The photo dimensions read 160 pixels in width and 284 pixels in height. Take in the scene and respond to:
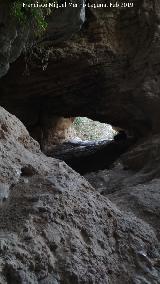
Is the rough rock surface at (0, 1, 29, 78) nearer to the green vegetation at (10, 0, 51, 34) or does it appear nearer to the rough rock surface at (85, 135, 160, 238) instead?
the green vegetation at (10, 0, 51, 34)

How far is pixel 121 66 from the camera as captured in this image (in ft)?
21.0

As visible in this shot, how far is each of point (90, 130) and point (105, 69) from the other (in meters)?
9.38

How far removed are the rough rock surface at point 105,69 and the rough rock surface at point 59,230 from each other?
2554 millimetres

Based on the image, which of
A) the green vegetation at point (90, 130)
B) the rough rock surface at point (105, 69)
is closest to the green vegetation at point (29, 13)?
the rough rock surface at point (105, 69)

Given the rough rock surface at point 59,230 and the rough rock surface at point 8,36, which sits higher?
the rough rock surface at point 8,36

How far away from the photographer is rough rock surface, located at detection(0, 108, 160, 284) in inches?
90.0

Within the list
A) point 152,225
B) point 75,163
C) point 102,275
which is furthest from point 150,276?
point 75,163

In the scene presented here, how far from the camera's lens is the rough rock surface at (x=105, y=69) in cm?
591

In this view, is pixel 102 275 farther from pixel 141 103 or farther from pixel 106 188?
pixel 141 103

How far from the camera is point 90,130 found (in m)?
15.8

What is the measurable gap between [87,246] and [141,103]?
4.28 metres

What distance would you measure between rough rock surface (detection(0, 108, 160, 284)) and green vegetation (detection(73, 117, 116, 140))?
1114cm

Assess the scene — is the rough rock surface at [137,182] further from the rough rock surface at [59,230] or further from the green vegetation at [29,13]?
the green vegetation at [29,13]

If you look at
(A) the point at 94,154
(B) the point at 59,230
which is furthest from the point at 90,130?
(B) the point at 59,230
